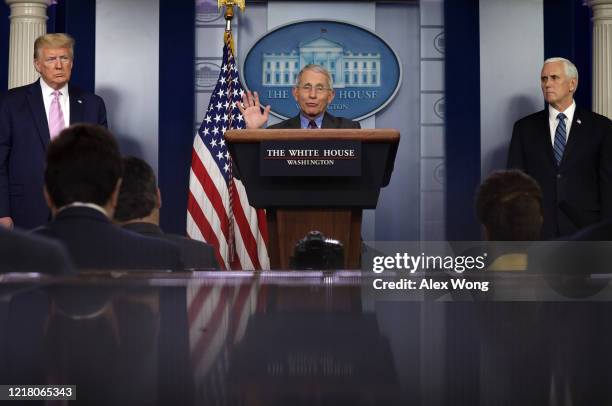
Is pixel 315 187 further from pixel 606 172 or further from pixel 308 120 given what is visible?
pixel 606 172

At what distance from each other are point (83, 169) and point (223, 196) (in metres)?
3.41

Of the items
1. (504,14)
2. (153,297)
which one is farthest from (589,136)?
(153,297)

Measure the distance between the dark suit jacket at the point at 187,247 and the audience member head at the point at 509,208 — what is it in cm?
47

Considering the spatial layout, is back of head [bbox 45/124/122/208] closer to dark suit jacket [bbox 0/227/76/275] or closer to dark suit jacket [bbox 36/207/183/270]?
dark suit jacket [bbox 36/207/183/270]

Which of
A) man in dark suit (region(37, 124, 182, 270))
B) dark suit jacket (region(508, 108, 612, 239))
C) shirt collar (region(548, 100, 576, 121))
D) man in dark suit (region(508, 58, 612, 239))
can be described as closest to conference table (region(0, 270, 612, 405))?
man in dark suit (region(37, 124, 182, 270))

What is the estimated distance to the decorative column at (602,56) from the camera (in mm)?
4910

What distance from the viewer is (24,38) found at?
16.5 feet

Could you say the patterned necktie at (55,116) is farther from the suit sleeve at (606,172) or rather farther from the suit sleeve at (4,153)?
the suit sleeve at (606,172)

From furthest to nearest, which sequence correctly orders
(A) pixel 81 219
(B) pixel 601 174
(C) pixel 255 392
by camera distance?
(B) pixel 601 174, (A) pixel 81 219, (C) pixel 255 392

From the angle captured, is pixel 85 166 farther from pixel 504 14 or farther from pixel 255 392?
pixel 504 14

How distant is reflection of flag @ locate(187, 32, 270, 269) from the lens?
450cm

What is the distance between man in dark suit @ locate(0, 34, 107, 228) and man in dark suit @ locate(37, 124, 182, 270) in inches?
96.2

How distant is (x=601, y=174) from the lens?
3.78 m

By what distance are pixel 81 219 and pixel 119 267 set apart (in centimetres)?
7
